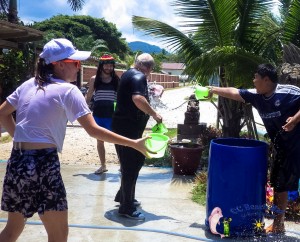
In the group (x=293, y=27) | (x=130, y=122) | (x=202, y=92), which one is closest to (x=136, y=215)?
(x=130, y=122)

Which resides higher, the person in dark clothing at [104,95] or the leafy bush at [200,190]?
the person in dark clothing at [104,95]

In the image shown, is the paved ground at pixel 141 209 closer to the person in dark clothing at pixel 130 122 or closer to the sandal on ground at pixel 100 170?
the sandal on ground at pixel 100 170

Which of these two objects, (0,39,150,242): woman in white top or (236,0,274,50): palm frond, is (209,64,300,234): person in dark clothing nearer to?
(0,39,150,242): woman in white top

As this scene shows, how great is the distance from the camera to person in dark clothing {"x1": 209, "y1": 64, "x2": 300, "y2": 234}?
154 inches

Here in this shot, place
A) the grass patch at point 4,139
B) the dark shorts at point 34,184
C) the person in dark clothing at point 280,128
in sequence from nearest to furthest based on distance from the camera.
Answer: the dark shorts at point 34,184 → the person in dark clothing at point 280,128 → the grass patch at point 4,139

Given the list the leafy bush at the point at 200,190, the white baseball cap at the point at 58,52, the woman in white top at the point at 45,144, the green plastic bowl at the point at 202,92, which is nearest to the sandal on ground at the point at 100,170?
the leafy bush at the point at 200,190

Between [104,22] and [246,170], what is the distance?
60349mm

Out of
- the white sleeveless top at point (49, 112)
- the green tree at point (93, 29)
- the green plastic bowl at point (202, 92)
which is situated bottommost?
the white sleeveless top at point (49, 112)

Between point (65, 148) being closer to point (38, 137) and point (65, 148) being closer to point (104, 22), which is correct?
point (38, 137)

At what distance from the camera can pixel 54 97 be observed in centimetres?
252

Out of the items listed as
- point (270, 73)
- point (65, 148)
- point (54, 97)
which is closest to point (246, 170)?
point (270, 73)

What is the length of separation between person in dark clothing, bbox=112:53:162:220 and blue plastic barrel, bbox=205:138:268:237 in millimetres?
871

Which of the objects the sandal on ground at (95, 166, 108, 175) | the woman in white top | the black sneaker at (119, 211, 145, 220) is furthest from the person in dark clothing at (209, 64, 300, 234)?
the sandal on ground at (95, 166, 108, 175)

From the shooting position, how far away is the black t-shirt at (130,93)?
432cm
